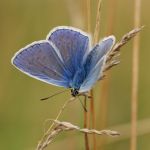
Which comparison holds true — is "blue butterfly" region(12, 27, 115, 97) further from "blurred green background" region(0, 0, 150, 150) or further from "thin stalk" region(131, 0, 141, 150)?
"blurred green background" region(0, 0, 150, 150)

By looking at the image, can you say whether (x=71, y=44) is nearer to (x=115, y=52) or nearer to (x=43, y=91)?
(x=115, y=52)

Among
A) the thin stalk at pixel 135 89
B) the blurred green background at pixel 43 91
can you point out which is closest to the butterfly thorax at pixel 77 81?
the thin stalk at pixel 135 89

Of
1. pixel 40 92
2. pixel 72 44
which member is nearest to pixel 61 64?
pixel 72 44

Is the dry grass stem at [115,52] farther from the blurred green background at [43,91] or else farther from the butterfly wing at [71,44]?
the blurred green background at [43,91]

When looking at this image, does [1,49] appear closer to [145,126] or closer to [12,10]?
[12,10]

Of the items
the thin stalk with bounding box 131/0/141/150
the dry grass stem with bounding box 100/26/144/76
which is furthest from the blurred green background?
the dry grass stem with bounding box 100/26/144/76

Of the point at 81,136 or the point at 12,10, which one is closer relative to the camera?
the point at 81,136

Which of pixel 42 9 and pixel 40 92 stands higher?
pixel 42 9
